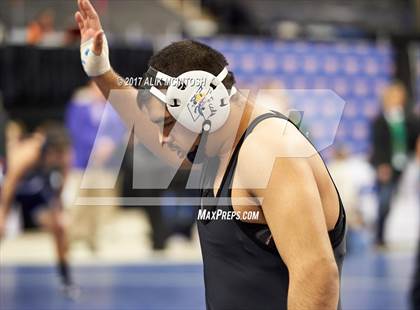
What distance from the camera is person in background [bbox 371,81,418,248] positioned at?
10.8 meters

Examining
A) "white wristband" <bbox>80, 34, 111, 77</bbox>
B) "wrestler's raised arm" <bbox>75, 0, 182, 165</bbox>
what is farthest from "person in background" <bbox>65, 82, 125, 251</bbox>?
"white wristband" <bbox>80, 34, 111, 77</bbox>

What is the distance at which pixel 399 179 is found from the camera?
1118 centimetres

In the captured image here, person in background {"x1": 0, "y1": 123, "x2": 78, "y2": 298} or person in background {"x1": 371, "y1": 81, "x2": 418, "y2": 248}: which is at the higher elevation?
person in background {"x1": 0, "y1": 123, "x2": 78, "y2": 298}

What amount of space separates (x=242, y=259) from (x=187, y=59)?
56 cm

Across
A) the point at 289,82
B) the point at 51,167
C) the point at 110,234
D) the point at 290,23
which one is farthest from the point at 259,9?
→ the point at 51,167

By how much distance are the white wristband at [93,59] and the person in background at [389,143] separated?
7.96 metres

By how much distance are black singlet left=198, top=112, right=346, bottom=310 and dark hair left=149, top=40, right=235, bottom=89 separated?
0.65 ft

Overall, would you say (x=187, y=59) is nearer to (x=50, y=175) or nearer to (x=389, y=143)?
(x=50, y=175)

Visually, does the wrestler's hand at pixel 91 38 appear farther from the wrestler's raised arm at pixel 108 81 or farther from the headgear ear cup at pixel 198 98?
the headgear ear cup at pixel 198 98

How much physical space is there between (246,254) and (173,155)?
661 millimetres

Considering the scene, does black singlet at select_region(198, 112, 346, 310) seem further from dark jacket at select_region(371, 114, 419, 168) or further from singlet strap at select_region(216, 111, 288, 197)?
dark jacket at select_region(371, 114, 419, 168)

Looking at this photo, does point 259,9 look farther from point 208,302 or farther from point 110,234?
point 208,302

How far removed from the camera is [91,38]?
9.85 feet

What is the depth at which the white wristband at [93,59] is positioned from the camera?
3.03m
